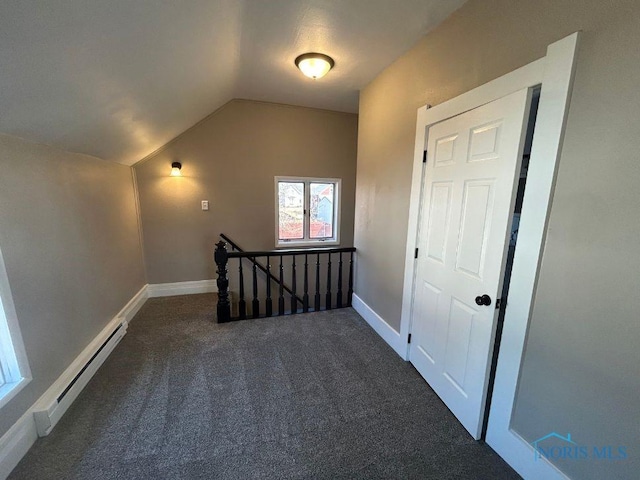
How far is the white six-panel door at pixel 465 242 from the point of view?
1.34 meters

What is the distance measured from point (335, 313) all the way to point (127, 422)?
2093 millimetres

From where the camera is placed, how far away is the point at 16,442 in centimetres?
134

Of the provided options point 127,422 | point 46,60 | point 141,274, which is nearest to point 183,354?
point 127,422

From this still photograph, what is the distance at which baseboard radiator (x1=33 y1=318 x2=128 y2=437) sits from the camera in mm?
1494

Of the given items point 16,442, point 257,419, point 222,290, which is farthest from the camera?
point 222,290

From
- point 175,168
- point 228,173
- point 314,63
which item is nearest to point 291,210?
point 228,173

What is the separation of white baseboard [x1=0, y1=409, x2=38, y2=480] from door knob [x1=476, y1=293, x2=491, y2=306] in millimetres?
2597

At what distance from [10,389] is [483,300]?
2.62 meters

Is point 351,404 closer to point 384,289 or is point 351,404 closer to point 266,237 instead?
point 384,289

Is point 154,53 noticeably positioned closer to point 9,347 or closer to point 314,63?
point 314,63

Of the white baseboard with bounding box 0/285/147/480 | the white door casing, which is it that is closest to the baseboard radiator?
the white baseboard with bounding box 0/285/147/480

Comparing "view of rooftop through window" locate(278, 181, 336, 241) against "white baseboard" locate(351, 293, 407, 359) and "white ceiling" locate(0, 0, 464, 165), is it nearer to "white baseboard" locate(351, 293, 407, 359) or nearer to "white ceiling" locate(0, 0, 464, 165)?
"white baseboard" locate(351, 293, 407, 359)
